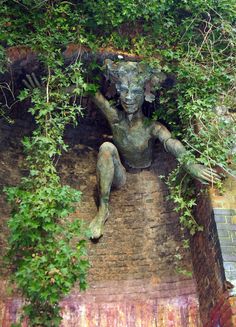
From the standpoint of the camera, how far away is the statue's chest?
15.5 ft

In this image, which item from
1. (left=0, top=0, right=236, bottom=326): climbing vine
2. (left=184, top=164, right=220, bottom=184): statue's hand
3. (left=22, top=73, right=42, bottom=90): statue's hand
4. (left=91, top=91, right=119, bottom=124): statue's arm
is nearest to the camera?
(left=0, top=0, right=236, bottom=326): climbing vine

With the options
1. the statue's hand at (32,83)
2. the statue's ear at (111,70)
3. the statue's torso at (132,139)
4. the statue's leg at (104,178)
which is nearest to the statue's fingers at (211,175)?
the statue's torso at (132,139)

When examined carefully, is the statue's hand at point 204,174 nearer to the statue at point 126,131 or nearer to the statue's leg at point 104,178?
the statue at point 126,131

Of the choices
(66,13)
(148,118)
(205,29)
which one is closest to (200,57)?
(205,29)

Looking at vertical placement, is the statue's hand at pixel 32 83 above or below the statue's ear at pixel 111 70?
below

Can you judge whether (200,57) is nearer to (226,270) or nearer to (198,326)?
(226,270)

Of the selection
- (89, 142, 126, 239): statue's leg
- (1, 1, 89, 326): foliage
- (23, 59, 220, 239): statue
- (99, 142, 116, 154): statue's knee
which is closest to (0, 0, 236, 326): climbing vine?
(1, 1, 89, 326): foliage

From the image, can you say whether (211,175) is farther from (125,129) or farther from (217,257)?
(125,129)

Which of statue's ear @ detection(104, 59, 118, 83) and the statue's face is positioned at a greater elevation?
statue's ear @ detection(104, 59, 118, 83)

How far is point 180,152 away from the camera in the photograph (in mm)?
4379

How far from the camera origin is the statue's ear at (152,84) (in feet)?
15.1

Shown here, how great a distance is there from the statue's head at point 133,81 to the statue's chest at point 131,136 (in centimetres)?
20

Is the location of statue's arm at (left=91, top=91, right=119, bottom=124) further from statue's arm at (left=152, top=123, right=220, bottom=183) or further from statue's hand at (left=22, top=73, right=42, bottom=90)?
statue's hand at (left=22, top=73, right=42, bottom=90)

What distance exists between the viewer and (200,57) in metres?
4.67
